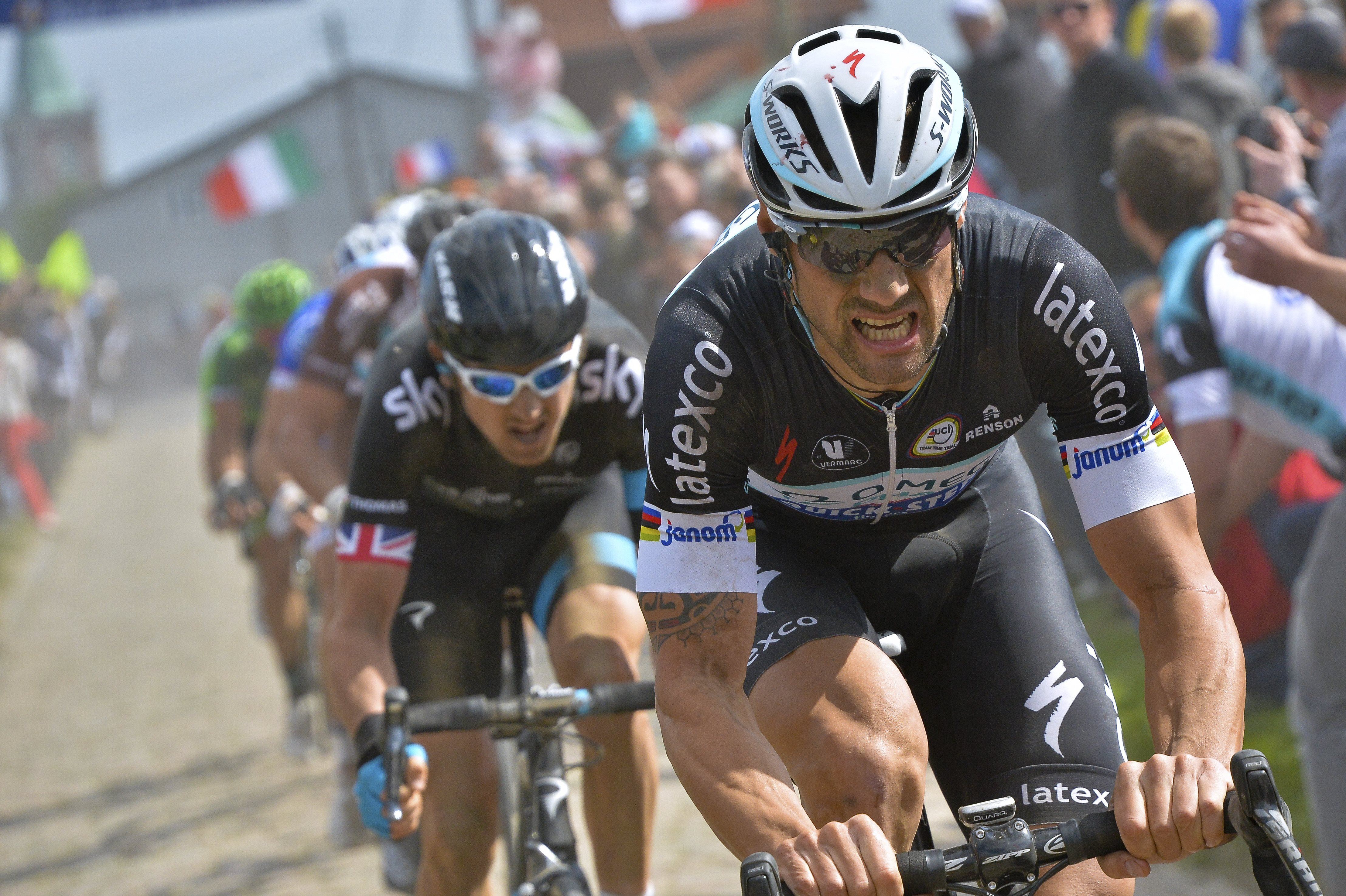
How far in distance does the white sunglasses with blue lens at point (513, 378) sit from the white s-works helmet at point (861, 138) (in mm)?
1306

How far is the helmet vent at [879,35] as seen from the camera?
107 inches

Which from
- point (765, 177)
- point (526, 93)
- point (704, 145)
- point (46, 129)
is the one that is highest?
point (46, 129)

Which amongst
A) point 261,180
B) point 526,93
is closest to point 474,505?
point 526,93

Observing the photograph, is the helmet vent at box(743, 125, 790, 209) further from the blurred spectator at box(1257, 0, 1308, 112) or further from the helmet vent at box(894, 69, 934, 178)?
the blurred spectator at box(1257, 0, 1308, 112)

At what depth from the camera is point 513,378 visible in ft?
12.6

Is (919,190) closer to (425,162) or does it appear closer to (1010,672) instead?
(1010,672)

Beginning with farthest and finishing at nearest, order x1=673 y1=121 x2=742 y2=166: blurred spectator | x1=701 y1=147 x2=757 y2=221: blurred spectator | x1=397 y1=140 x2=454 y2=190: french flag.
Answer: x1=397 y1=140 x2=454 y2=190: french flag < x1=673 y1=121 x2=742 y2=166: blurred spectator < x1=701 y1=147 x2=757 y2=221: blurred spectator

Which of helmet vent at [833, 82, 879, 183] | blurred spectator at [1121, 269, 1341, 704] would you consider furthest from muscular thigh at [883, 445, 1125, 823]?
blurred spectator at [1121, 269, 1341, 704]

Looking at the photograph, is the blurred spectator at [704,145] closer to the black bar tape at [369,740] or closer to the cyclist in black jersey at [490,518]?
the cyclist in black jersey at [490,518]

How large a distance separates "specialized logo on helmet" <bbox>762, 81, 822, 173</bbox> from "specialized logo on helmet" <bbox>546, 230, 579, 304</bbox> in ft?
4.36

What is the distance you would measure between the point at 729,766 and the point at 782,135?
111cm

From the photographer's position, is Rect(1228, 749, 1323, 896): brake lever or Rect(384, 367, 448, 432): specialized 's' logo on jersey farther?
Rect(384, 367, 448, 432): specialized 's' logo on jersey

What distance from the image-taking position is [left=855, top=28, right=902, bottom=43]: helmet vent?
2719mm

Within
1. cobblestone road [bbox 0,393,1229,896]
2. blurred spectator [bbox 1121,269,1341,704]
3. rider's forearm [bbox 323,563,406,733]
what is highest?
rider's forearm [bbox 323,563,406,733]
